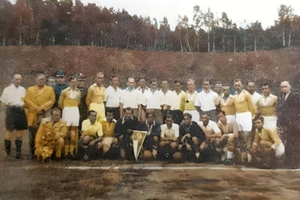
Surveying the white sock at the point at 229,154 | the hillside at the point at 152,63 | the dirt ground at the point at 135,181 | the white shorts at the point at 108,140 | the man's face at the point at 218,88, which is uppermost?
the hillside at the point at 152,63

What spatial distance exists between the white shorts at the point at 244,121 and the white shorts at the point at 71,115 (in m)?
1.67

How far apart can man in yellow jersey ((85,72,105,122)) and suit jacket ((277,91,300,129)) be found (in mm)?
1873

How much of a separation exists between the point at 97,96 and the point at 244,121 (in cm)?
156

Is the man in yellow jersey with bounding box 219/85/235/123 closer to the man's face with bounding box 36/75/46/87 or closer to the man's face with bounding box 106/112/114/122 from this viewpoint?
the man's face with bounding box 106/112/114/122

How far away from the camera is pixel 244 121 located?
4027mm

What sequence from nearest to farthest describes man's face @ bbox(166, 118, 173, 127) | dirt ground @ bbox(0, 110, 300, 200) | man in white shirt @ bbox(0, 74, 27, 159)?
dirt ground @ bbox(0, 110, 300, 200) < man in white shirt @ bbox(0, 74, 27, 159) < man's face @ bbox(166, 118, 173, 127)

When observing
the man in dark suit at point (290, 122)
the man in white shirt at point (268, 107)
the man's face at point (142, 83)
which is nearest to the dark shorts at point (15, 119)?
the man's face at point (142, 83)

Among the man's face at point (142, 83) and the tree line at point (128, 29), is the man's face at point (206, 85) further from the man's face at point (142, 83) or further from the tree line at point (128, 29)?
the man's face at point (142, 83)

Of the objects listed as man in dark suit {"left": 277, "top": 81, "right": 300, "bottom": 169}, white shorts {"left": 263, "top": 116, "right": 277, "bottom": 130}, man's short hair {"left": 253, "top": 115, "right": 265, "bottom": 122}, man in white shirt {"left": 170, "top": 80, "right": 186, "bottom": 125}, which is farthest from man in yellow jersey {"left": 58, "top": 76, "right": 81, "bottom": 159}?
man in dark suit {"left": 277, "top": 81, "right": 300, "bottom": 169}

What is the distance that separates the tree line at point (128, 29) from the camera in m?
3.88

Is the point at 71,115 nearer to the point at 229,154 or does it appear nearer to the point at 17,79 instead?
the point at 17,79

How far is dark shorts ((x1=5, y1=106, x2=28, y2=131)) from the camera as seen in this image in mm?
3863

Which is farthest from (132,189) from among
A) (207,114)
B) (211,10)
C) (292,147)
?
(211,10)

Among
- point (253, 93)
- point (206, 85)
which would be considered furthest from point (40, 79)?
point (253, 93)
